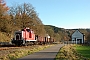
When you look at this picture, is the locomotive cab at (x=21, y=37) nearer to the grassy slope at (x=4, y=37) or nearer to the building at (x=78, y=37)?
the grassy slope at (x=4, y=37)

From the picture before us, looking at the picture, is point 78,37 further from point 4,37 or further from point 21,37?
point 21,37

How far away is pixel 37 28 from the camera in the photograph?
72.9 meters

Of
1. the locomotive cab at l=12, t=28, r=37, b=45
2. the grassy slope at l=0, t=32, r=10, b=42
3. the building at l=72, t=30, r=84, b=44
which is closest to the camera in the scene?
the locomotive cab at l=12, t=28, r=37, b=45

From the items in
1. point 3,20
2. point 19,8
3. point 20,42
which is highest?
point 19,8

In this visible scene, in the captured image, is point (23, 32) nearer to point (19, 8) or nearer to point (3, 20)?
point (3, 20)

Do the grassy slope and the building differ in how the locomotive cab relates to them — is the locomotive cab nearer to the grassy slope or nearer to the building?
the grassy slope

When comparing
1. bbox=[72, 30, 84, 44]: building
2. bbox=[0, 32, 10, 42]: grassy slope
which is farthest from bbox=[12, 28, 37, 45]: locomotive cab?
bbox=[72, 30, 84, 44]: building

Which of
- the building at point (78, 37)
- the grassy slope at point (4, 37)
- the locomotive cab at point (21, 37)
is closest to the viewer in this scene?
the locomotive cab at point (21, 37)

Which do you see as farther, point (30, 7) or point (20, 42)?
point (30, 7)

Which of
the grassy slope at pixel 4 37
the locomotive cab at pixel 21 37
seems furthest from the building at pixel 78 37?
the locomotive cab at pixel 21 37

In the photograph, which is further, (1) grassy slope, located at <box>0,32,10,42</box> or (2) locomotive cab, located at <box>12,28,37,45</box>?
(1) grassy slope, located at <box>0,32,10,42</box>

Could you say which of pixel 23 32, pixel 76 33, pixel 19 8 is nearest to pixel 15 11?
pixel 19 8

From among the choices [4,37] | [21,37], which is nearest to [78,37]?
[4,37]

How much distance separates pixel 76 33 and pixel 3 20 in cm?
6090
